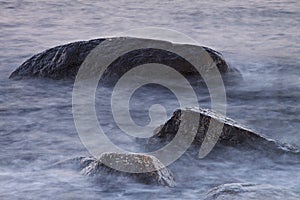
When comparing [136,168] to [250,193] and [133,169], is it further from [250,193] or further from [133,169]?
[250,193]

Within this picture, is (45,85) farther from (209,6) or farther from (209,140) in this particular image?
(209,6)

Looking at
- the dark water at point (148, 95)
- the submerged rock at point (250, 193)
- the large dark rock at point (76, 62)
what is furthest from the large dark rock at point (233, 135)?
the large dark rock at point (76, 62)

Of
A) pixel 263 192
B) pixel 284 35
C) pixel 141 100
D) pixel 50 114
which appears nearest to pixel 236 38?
pixel 284 35

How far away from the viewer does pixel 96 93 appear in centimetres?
703

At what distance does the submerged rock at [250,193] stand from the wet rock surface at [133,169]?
17.2 inches

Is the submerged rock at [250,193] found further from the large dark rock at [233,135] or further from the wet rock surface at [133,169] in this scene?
the large dark rock at [233,135]

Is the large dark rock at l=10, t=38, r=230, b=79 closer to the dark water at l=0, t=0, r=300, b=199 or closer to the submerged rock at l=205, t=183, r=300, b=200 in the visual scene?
the dark water at l=0, t=0, r=300, b=199

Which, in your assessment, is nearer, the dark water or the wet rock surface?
the wet rock surface

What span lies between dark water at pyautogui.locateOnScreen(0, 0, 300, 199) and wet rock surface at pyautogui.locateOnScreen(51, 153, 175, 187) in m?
0.06

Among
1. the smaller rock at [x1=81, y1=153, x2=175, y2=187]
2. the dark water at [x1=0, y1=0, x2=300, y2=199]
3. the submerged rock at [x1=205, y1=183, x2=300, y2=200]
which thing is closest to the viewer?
the submerged rock at [x1=205, y1=183, x2=300, y2=200]

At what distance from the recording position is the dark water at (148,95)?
451cm

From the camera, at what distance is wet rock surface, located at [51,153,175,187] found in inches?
172

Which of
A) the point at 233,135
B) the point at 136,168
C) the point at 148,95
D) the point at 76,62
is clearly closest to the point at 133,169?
the point at 136,168

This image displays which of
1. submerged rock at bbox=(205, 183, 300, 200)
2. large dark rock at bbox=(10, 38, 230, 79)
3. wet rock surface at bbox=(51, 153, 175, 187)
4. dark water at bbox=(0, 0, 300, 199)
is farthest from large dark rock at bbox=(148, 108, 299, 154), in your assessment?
large dark rock at bbox=(10, 38, 230, 79)
